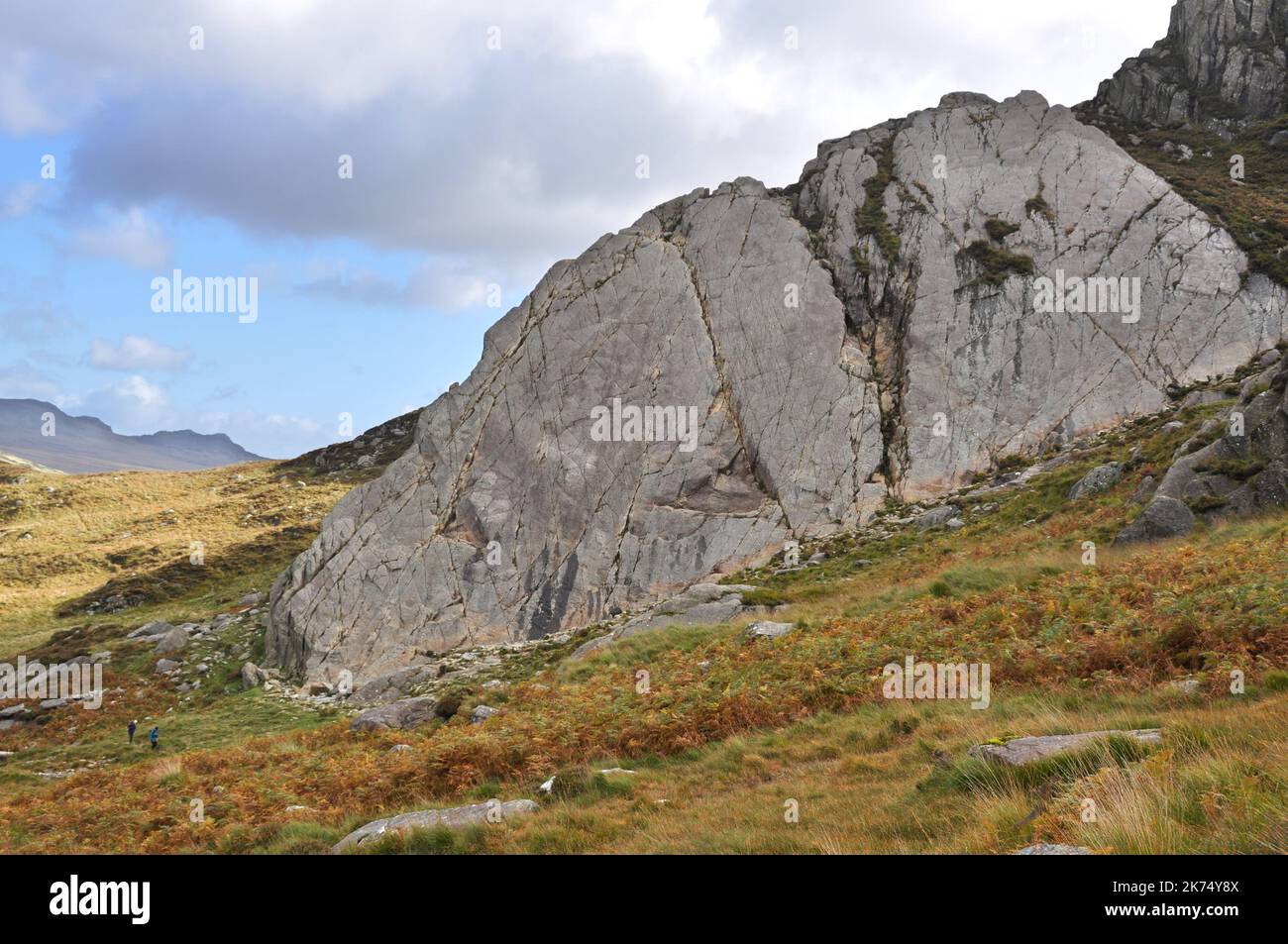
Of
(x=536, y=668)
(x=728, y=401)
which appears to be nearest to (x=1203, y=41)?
(x=728, y=401)

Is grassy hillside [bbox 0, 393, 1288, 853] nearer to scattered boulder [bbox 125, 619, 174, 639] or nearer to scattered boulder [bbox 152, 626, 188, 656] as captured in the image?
scattered boulder [bbox 152, 626, 188, 656]

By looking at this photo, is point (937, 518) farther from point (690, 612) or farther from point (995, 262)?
point (995, 262)

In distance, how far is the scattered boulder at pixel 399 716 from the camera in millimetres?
23078

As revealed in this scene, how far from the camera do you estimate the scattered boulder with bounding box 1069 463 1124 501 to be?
30484mm

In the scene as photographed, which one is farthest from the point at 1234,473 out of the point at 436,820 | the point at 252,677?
the point at 252,677

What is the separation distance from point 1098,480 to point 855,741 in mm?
23833

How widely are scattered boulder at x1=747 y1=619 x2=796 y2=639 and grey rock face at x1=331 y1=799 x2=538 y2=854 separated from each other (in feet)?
36.1

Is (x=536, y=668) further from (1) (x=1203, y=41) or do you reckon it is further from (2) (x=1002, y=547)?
(1) (x=1203, y=41)

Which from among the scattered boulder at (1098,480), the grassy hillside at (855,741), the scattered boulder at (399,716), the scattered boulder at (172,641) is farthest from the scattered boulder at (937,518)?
the scattered boulder at (172,641)

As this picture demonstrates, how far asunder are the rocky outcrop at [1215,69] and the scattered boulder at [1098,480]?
51.3 meters

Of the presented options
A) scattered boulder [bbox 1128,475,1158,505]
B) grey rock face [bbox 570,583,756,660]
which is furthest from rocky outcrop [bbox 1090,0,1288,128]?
grey rock face [bbox 570,583,756,660]

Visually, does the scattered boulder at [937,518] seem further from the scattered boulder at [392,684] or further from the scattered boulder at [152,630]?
the scattered boulder at [152,630]

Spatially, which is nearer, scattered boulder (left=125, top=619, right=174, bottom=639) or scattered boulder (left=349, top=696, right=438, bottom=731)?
scattered boulder (left=349, top=696, right=438, bottom=731)

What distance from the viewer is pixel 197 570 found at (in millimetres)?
64625
